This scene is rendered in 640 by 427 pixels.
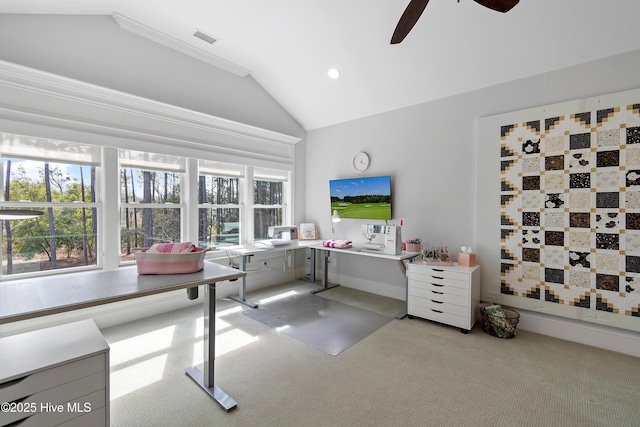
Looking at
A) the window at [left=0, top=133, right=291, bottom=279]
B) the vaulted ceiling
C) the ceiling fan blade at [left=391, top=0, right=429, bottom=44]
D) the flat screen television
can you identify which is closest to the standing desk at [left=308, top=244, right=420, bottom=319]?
the flat screen television

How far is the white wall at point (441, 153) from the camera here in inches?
109

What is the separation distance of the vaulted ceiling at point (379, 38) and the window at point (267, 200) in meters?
1.51

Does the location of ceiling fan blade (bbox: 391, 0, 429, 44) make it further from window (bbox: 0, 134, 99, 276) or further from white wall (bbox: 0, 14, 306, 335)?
window (bbox: 0, 134, 99, 276)

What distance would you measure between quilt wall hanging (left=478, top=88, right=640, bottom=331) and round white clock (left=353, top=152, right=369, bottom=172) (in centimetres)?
161

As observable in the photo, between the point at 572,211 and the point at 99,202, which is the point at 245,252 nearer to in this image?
the point at 99,202

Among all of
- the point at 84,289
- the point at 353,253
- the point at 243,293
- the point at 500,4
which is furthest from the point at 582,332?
the point at 84,289

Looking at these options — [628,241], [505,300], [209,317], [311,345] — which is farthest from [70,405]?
[628,241]

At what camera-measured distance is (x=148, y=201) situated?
3.56 m

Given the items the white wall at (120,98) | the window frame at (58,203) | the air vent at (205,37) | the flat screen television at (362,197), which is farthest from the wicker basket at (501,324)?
the air vent at (205,37)

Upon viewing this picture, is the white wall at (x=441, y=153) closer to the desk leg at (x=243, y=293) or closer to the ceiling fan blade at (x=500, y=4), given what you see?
the desk leg at (x=243, y=293)

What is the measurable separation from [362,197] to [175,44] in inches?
121

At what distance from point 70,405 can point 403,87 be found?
4.07 meters

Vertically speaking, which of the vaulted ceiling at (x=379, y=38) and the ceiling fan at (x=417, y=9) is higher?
the vaulted ceiling at (x=379, y=38)

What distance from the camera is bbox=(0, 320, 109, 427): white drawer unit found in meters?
1.28
